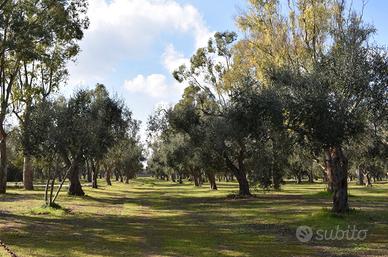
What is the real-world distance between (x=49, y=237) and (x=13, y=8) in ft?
51.3

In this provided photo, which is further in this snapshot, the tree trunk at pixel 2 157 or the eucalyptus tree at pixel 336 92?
the tree trunk at pixel 2 157

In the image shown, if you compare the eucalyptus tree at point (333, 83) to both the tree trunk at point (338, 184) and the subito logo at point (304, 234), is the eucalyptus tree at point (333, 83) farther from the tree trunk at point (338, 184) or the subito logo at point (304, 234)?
the subito logo at point (304, 234)

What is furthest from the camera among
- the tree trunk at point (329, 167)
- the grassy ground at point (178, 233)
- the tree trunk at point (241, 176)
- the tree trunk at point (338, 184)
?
the tree trunk at point (241, 176)

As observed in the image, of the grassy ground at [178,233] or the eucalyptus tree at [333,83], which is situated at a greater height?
the eucalyptus tree at [333,83]

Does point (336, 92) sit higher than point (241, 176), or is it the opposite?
point (336, 92)

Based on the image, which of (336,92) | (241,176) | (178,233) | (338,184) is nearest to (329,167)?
(241,176)

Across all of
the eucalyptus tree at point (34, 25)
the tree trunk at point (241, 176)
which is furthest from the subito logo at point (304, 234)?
the tree trunk at point (241, 176)

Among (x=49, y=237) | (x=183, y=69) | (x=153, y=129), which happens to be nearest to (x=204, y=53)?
(x=183, y=69)

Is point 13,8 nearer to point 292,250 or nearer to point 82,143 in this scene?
point 82,143

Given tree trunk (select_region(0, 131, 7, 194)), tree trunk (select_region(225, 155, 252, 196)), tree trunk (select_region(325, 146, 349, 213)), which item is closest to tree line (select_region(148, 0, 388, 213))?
tree trunk (select_region(325, 146, 349, 213))

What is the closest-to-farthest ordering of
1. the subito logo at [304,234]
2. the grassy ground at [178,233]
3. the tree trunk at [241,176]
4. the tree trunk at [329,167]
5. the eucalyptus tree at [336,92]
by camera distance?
the grassy ground at [178,233] → the subito logo at [304,234] → the eucalyptus tree at [336,92] → the tree trunk at [329,167] → the tree trunk at [241,176]

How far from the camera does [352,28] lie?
24484 mm

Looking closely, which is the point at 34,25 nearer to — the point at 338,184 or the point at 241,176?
the point at 338,184

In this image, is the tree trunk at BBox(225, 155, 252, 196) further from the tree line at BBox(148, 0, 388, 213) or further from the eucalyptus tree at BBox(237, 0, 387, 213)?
the eucalyptus tree at BBox(237, 0, 387, 213)
